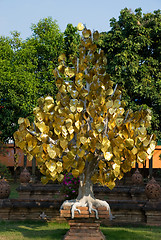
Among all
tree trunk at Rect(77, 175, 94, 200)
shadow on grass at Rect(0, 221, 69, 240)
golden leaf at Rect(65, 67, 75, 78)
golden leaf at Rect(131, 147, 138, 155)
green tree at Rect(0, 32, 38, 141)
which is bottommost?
A: shadow on grass at Rect(0, 221, 69, 240)

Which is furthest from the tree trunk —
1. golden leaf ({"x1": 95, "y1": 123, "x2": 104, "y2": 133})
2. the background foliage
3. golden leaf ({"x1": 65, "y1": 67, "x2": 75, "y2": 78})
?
the background foliage

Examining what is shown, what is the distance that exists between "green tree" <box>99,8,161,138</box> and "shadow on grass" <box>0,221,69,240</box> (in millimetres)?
13394

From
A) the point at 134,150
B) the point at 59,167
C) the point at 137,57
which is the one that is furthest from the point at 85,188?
the point at 137,57

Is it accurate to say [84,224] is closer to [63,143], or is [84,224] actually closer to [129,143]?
[63,143]

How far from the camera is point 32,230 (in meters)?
10.2

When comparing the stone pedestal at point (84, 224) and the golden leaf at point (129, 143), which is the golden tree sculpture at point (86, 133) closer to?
the golden leaf at point (129, 143)

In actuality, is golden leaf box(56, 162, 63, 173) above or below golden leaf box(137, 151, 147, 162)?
below

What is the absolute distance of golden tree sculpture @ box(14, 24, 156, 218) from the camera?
7977 mm

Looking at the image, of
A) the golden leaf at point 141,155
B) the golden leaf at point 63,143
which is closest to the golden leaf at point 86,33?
the golden leaf at point 63,143

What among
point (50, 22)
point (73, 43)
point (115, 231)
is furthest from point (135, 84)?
point (115, 231)

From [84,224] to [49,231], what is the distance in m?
1.93

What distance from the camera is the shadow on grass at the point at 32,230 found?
367 inches

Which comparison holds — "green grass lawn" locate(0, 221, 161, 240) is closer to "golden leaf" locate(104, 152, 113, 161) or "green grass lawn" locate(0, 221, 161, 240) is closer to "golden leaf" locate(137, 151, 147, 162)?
"golden leaf" locate(137, 151, 147, 162)

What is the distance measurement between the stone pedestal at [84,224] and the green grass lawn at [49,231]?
809 millimetres
